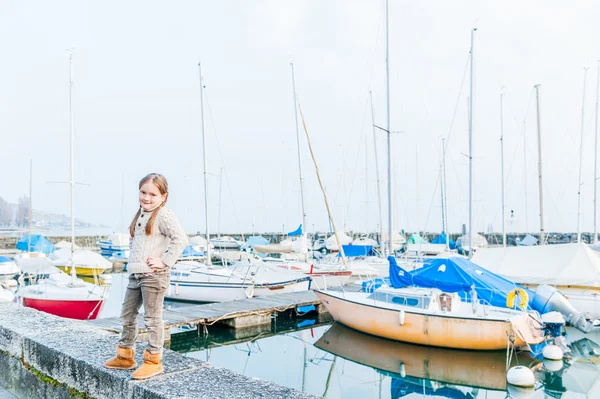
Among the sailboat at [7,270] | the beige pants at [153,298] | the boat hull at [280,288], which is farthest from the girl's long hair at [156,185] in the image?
the sailboat at [7,270]

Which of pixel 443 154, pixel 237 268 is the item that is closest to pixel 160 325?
pixel 237 268

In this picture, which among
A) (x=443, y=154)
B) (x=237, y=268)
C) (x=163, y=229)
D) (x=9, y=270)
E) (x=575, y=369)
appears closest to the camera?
(x=163, y=229)

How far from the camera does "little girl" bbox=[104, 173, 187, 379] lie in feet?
10.9

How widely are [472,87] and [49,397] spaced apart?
70.9 ft

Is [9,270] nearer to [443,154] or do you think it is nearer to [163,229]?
[163,229]

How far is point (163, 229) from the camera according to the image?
3.35 meters

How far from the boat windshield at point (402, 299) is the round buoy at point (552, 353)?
3.03 metres

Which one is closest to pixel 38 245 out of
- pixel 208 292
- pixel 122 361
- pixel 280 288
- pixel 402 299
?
pixel 208 292

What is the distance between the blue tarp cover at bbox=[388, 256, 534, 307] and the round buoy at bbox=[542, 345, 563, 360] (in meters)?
1.49

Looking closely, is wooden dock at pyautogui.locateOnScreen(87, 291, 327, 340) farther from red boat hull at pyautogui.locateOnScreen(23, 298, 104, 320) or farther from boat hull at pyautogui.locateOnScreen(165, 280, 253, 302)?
red boat hull at pyautogui.locateOnScreen(23, 298, 104, 320)

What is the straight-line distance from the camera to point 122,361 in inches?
136

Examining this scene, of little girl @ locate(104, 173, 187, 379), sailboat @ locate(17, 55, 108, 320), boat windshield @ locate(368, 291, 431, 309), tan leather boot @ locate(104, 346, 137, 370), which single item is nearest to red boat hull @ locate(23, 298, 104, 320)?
sailboat @ locate(17, 55, 108, 320)

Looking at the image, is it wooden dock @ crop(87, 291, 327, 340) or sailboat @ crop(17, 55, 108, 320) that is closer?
wooden dock @ crop(87, 291, 327, 340)

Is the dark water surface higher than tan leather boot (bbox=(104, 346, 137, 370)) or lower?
lower
